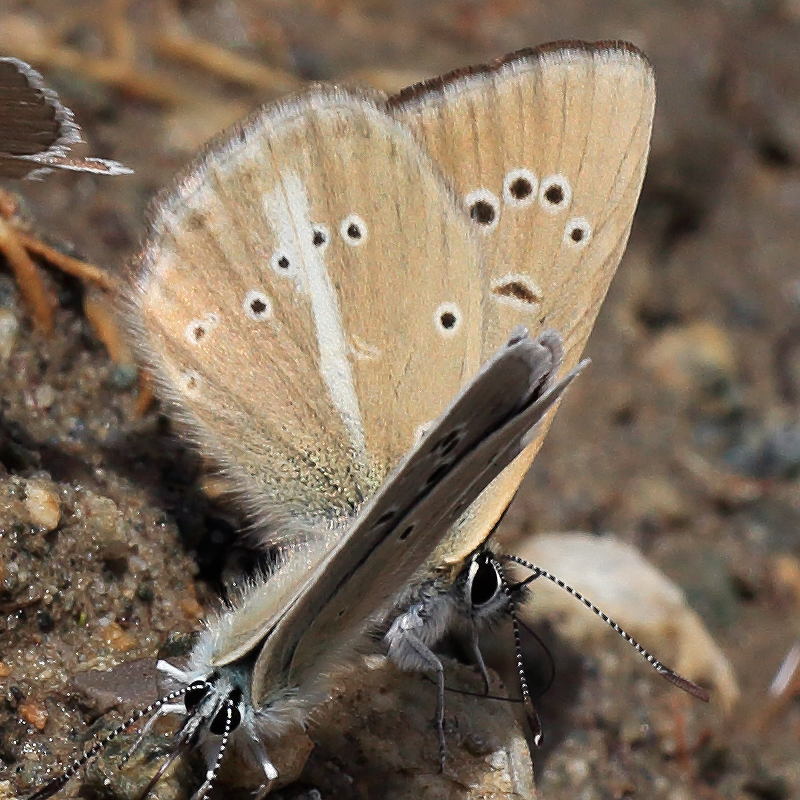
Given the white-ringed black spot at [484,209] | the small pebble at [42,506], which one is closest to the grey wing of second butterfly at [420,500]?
the small pebble at [42,506]

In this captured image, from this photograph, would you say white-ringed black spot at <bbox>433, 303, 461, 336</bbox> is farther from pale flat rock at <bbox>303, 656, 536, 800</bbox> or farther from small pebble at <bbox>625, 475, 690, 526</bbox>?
small pebble at <bbox>625, 475, 690, 526</bbox>

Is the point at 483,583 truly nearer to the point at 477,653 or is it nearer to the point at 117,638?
the point at 477,653

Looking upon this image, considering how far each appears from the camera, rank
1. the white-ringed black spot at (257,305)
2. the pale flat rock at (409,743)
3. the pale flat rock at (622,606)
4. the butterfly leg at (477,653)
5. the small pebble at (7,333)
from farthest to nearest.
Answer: the pale flat rock at (622,606)
the small pebble at (7,333)
the white-ringed black spot at (257,305)
the butterfly leg at (477,653)
the pale flat rock at (409,743)

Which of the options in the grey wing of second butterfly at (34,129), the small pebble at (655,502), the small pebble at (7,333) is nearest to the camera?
the grey wing of second butterfly at (34,129)

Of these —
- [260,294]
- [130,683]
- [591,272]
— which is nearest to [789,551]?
[591,272]

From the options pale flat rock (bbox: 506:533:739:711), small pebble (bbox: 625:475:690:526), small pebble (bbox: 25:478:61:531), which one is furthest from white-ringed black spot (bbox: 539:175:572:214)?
small pebble (bbox: 625:475:690:526)

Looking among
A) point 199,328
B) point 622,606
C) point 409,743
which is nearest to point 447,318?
point 199,328

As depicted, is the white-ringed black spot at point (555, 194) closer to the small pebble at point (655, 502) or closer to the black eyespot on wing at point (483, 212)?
the black eyespot on wing at point (483, 212)
